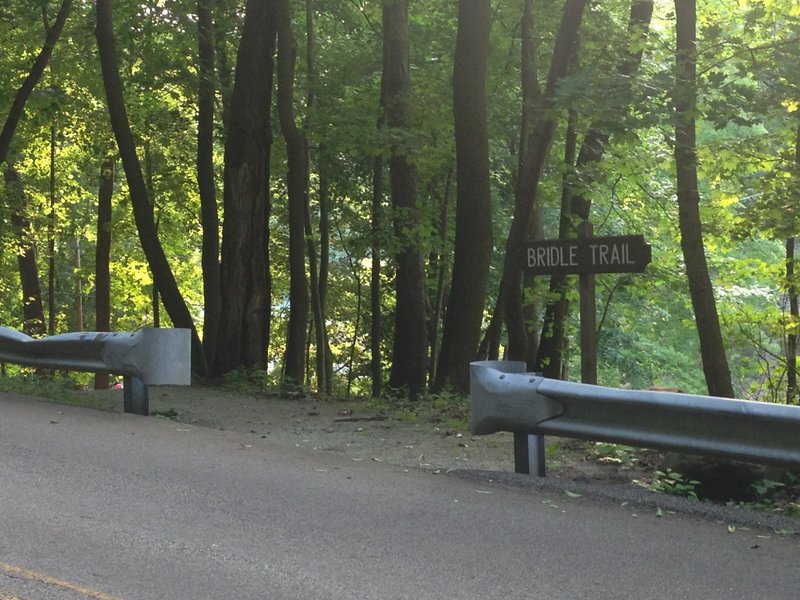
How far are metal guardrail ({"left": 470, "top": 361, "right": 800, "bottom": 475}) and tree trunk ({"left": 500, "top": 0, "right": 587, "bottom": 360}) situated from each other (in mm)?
6329

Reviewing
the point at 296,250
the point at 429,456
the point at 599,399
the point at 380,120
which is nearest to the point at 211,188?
the point at 296,250

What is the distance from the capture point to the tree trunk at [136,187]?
17.0 metres

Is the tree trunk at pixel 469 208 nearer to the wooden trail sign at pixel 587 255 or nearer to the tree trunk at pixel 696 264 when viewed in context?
the tree trunk at pixel 696 264

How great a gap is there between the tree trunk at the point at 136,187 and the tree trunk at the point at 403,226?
3.54 metres

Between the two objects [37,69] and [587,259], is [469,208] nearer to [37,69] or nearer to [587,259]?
[587,259]

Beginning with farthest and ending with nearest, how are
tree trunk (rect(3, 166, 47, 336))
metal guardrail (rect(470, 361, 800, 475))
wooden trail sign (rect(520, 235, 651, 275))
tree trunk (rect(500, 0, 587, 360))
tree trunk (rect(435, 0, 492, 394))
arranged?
tree trunk (rect(3, 166, 47, 336)) → tree trunk (rect(435, 0, 492, 394)) → tree trunk (rect(500, 0, 587, 360)) → wooden trail sign (rect(520, 235, 651, 275)) → metal guardrail (rect(470, 361, 800, 475))

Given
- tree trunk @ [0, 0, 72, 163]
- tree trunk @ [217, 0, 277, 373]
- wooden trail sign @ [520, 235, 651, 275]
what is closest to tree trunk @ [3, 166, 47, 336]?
tree trunk @ [0, 0, 72, 163]

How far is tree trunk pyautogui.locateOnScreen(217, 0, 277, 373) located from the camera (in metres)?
16.1

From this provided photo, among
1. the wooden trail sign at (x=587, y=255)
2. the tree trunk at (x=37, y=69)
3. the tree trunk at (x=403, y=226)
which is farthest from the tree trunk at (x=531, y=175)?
the tree trunk at (x=37, y=69)

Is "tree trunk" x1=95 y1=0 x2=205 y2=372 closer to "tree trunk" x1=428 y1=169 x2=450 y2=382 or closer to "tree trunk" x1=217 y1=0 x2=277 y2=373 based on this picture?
"tree trunk" x1=217 y1=0 x2=277 y2=373

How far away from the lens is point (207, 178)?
67.2 ft

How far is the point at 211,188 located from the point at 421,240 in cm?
435

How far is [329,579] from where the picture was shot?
4.93m

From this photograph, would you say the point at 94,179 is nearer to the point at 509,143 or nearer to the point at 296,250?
the point at 509,143
